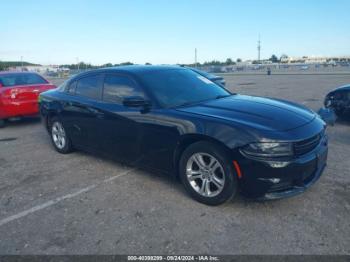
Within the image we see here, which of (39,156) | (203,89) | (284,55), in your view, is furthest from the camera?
(284,55)

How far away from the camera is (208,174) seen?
3.74 metres

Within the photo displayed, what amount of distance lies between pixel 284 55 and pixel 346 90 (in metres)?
141

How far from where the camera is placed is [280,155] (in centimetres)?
335

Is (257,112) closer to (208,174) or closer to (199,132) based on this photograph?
(199,132)

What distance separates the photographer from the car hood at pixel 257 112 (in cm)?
357

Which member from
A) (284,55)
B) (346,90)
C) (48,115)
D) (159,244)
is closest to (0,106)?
(48,115)

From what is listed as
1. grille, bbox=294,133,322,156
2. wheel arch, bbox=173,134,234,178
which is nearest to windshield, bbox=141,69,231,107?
wheel arch, bbox=173,134,234,178

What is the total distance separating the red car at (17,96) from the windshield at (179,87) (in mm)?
5127

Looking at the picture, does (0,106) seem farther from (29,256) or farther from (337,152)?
(337,152)

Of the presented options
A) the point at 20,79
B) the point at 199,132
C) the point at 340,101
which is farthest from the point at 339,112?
the point at 20,79

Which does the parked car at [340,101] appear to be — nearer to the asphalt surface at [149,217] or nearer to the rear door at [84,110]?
the asphalt surface at [149,217]

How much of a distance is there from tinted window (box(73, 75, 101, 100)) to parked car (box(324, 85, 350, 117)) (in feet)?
18.8

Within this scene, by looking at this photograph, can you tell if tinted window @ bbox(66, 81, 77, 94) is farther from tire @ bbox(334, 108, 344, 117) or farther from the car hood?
tire @ bbox(334, 108, 344, 117)

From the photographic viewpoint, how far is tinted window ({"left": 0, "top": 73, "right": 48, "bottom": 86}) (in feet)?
29.2
